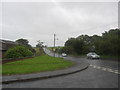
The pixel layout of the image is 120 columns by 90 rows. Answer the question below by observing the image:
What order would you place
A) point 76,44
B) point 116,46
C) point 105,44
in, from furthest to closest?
point 76,44
point 105,44
point 116,46

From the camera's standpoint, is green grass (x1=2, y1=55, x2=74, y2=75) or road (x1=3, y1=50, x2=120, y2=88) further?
green grass (x1=2, y1=55, x2=74, y2=75)

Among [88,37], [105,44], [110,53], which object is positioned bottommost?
[110,53]

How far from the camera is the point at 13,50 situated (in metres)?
23.4

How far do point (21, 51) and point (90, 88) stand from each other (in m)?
21.1

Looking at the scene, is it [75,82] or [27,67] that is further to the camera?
[27,67]

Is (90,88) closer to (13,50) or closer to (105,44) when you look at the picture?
(13,50)

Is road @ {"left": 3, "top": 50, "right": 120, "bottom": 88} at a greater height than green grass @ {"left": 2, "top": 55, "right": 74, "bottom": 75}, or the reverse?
road @ {"left": 3, "top": 50, "right": 120, "bottom": 88}

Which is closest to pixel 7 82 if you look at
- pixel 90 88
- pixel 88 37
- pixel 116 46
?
pixel 90 88

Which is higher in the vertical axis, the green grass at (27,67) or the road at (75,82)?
the road at (75,82)

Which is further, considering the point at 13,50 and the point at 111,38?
the point at 111,38

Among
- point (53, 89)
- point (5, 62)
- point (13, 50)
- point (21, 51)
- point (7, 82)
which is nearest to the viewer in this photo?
point (53, 89)

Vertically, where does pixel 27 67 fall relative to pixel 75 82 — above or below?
below

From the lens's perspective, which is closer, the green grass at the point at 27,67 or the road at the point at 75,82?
the road at the point at 75,82

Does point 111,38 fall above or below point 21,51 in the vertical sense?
above
